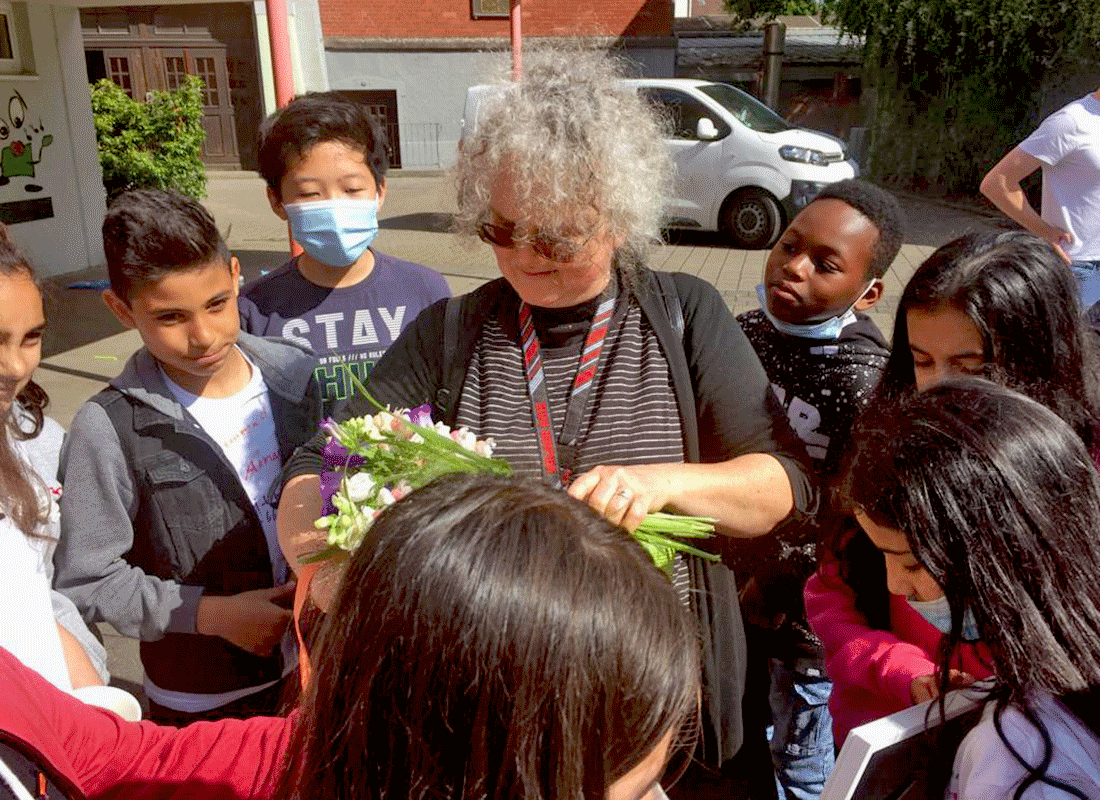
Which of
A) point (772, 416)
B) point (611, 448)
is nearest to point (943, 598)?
point (772, 416)

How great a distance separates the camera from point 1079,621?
133 centimetres

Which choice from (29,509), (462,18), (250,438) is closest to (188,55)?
(462,18)

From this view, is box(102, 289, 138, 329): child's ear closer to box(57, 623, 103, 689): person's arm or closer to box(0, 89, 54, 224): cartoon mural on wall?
box(57, 623, 103, 689): person's arm

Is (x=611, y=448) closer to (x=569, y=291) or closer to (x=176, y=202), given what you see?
(x=569, y=291)

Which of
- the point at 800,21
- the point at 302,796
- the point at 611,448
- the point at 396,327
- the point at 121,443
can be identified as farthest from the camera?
the point at 800,21

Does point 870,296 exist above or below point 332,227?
below

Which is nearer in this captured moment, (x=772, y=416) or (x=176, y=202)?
(x=772, y=416)

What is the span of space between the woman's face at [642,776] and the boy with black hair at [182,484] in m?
1.28

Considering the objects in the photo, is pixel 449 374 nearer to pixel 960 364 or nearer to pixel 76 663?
pixel 76 663

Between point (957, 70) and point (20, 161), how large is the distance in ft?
48.3

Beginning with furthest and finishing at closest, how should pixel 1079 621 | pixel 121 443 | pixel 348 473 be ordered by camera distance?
pixel 121 443 → pixel 348 473 → pixel 1079 621

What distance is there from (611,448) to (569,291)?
0.30 metres

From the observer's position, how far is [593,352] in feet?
5.66

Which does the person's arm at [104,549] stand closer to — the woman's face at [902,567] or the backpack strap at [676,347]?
the backpack strap at [676,347]
